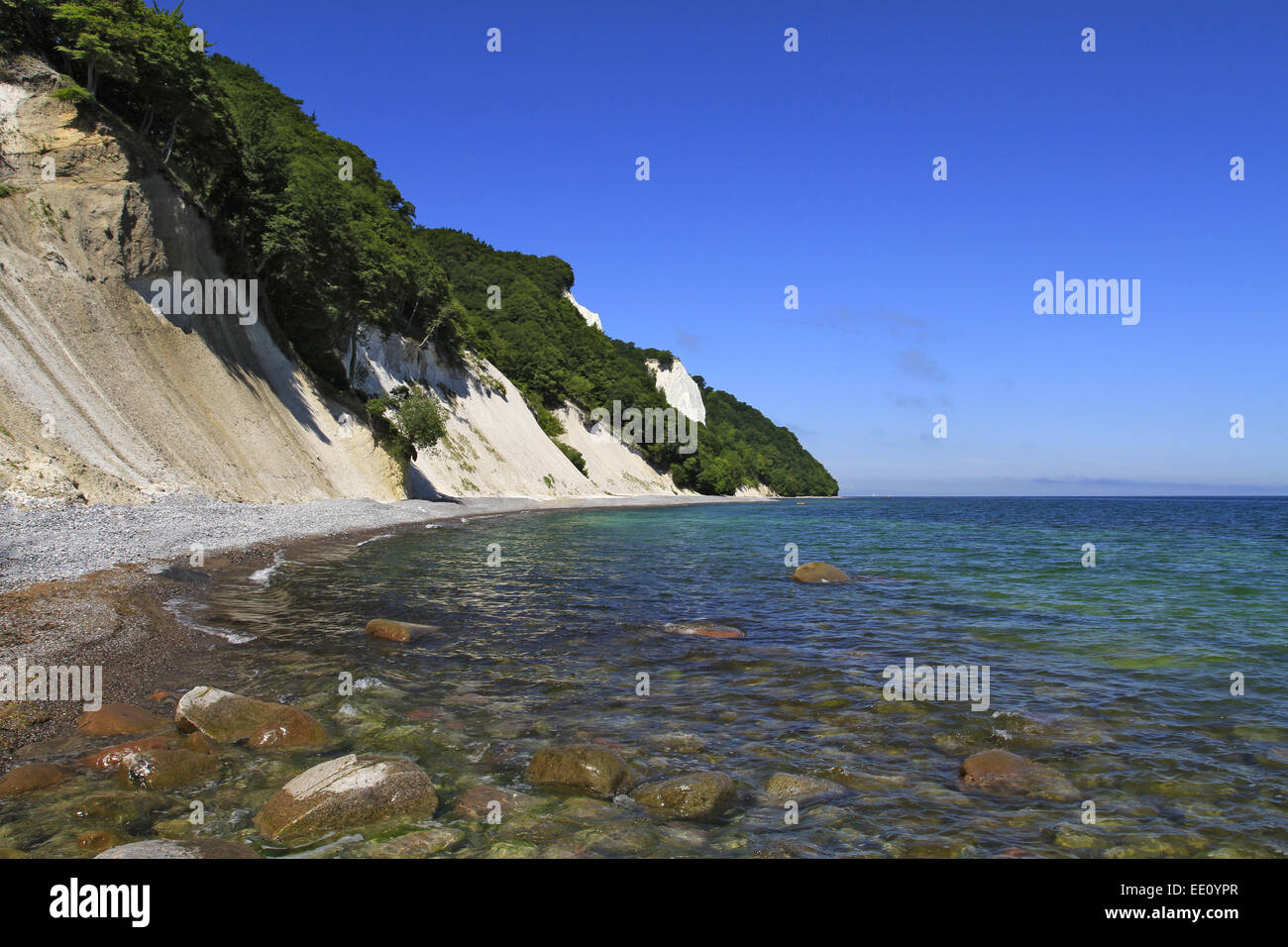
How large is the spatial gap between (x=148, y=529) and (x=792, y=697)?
17578 mm

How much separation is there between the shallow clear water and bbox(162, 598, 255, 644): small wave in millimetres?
255

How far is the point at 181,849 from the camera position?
17.6ft

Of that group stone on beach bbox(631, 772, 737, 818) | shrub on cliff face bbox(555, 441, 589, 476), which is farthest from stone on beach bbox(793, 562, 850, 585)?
shrub on cliff face bbox(555, 441, 589, 476)

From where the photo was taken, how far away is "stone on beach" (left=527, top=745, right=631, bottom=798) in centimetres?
744

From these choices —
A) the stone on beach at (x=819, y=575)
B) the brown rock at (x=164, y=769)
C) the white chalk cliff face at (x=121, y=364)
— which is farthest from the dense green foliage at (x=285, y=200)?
the brown rock at (x=164, y=769)

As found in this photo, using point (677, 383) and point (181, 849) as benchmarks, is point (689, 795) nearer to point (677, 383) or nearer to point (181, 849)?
point (181, 849)

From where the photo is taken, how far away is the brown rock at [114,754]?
720cm

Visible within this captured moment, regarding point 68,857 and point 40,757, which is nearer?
point 68,857

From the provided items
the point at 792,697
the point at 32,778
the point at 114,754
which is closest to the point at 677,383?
the point at 792,697

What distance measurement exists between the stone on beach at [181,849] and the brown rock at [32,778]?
72.9 inches

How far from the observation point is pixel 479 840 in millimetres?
6223
